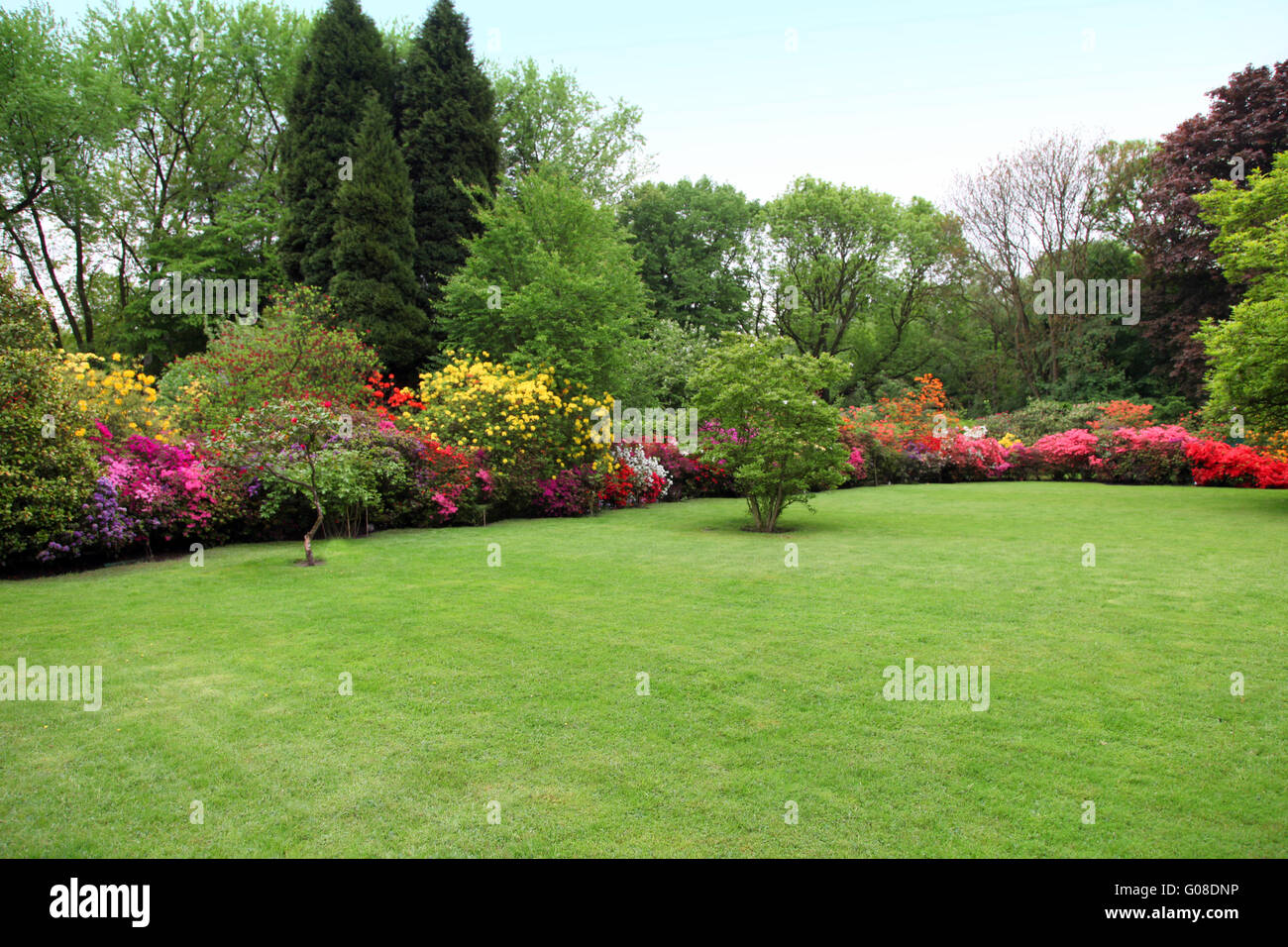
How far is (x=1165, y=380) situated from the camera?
2784 centimetres

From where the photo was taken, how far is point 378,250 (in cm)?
2250

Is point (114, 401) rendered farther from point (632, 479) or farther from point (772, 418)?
point (772, 418)

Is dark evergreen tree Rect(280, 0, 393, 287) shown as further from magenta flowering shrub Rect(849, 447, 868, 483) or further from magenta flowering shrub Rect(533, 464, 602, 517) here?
magenta flowering shrub Rect(849, 447, 868, 483)

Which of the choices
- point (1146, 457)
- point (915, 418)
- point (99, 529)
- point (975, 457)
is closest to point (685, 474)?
point (915, 418)

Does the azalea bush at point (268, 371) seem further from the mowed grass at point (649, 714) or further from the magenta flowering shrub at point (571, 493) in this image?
the mowed grass at point (649, 714)

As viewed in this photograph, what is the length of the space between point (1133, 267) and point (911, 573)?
31.5 metres

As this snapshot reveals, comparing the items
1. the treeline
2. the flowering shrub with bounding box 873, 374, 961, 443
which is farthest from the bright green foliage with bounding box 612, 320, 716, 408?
the flowering shrub with bounding box 873, 374, 961, 443

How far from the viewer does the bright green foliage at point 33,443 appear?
7555 millimetres

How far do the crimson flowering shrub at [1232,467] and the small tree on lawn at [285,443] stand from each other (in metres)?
19.4

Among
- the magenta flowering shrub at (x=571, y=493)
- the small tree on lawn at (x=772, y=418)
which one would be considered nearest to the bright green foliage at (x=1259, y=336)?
the small tree on lawn at (x=772, y=418)

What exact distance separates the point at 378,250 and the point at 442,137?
5873mm

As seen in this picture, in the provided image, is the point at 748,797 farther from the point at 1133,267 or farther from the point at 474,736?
the point at 1133,267

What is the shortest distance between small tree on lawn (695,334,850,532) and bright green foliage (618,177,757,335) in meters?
23.7

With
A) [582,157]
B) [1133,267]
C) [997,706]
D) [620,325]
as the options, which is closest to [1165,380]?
[1133,267]
